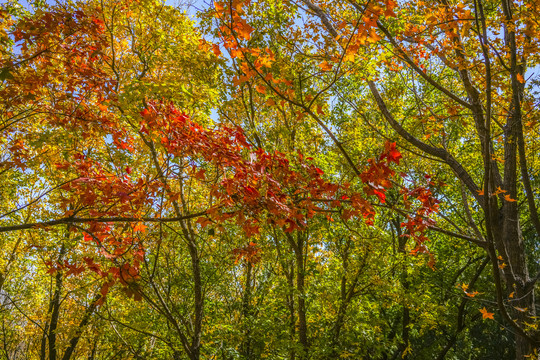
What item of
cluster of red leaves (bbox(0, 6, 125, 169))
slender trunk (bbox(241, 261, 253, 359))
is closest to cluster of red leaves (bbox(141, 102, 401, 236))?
cluster of red leaves (bbox(0, 6, 125, 169))

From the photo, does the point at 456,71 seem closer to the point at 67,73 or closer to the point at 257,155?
the point at 257,155

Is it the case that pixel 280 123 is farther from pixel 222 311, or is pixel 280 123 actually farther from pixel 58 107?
pixel 222 311

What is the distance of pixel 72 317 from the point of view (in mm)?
10492

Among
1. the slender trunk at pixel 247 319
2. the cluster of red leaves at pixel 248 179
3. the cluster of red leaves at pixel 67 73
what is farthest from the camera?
the slender trunk at pixel 247 319

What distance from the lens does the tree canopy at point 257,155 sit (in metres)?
2.76

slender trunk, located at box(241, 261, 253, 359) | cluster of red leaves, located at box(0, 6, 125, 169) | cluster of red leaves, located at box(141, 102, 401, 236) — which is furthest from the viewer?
slender trunk, located at box(241, 261, 253, 359)

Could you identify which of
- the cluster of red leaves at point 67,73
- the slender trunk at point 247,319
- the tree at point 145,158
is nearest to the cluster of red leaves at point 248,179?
the tree at point 145,158

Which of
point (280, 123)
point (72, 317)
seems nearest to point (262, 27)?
point (280, 123)

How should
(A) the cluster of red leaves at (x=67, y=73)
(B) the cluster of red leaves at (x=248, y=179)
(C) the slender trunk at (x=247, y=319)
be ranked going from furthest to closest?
(C) the slender trunk at (x=247, y=319) < (A) the cluster of red leaves at (x=67, y=73) < (B) the cluster of red leaves at (x=248, y=179)

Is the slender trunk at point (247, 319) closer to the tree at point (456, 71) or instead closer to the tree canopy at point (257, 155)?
the tree canopy at point (257, 155)

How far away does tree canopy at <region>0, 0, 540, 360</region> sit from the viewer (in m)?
2.76

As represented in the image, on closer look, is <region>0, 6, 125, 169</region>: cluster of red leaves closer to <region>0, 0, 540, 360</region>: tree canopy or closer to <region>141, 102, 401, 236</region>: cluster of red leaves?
<region>0, 0, 540, 360</region>: tree canopy

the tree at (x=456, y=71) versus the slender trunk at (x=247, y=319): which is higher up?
the tree at (x=456, y=71)

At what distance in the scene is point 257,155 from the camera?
10.4 ft
